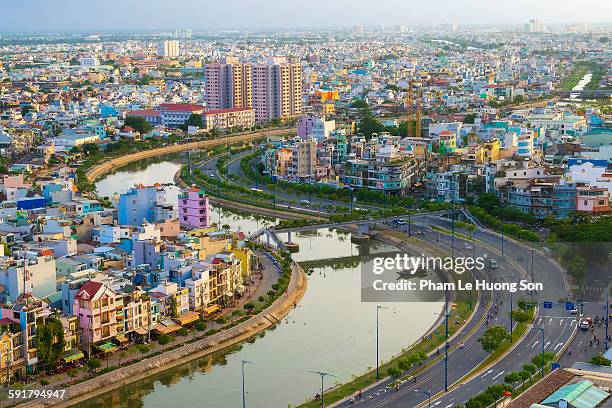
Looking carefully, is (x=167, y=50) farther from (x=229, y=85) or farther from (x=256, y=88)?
(x=256, y=88)

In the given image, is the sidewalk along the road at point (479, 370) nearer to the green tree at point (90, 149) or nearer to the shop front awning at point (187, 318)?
the shop front awning at point (187, 318)

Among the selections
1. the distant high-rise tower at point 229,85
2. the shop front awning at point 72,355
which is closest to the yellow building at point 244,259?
the shop front awning at point 72,355

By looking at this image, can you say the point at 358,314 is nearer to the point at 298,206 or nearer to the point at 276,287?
the point at 276,287

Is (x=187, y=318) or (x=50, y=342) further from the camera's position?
(x=187, y=318)

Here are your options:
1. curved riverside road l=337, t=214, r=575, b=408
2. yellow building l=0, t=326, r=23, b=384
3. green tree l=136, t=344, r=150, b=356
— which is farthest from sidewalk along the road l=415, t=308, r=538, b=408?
yellow building l=0, t=326, r=23, b=384

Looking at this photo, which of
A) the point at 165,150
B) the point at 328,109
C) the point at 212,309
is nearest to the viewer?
the point at 212,309

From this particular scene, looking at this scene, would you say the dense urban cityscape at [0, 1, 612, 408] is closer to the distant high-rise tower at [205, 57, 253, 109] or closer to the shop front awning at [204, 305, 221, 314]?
the shop front awning at [204, 305, 221, 314]

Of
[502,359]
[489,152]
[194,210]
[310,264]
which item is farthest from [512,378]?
[489,152]
